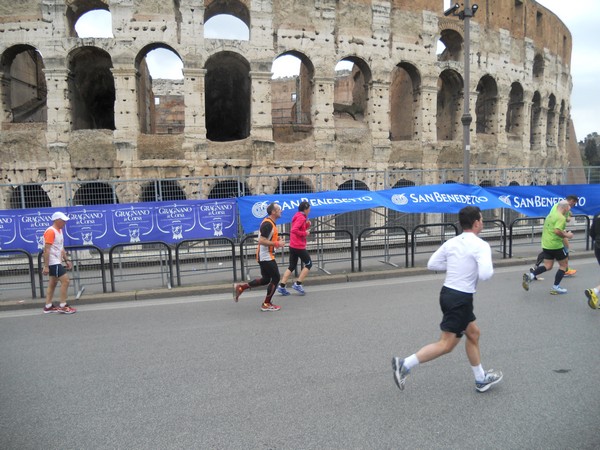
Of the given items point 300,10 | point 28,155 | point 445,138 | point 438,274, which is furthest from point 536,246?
point 28,155

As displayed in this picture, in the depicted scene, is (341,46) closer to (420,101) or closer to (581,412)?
(420,101)

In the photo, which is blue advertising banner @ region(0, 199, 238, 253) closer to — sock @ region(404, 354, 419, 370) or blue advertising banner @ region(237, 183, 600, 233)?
blue advertising banner @ region(237, 183, 600, 233)

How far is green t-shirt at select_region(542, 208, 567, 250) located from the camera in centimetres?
830

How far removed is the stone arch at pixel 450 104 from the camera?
21422 mm

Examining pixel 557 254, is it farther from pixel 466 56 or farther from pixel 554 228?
pixel 466 56

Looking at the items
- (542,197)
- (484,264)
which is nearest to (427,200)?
(542,197)

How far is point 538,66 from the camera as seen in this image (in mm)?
24906

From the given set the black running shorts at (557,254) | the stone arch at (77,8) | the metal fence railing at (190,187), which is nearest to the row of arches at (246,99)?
the stone arch at (77,8)

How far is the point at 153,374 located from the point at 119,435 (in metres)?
1.30

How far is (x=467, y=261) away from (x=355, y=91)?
23.6 m

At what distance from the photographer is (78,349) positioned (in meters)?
6.02

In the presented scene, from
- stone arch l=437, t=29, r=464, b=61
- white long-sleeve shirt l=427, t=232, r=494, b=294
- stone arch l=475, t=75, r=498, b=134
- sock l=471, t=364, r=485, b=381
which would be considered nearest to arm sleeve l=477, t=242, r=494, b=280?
white long-sleeve shirt l=427, t=232, r=494, b=294

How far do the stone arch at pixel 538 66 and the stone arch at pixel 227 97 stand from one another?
55.4ft

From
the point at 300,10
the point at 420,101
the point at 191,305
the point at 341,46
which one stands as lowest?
the point at 191,305
